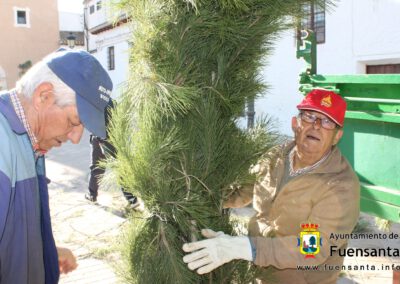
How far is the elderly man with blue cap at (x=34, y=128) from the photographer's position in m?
1.20

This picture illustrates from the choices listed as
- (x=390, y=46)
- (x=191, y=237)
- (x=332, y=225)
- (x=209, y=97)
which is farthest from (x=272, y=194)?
(x=390, y=46)

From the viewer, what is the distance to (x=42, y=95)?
4.23 feet

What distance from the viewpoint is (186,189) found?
4.89 ft

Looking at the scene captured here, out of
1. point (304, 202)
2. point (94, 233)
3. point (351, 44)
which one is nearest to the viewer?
point (304, 202)

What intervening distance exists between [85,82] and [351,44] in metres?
8.22

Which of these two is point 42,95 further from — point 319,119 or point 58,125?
point 319,119

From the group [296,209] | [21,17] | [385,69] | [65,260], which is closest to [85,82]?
[65,260]

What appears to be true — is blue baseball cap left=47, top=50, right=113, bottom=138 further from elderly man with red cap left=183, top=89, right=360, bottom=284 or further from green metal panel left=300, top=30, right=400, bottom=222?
green metal panel left=300, top=30, right=400, bottom=222

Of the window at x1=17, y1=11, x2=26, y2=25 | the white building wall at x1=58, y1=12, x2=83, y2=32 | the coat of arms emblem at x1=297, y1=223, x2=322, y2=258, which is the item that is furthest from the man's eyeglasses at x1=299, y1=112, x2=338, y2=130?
the white building wall at x1=58, y1=12, x2=83, y2=32

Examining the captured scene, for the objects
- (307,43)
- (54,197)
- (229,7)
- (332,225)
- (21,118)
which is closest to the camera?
(21,118)

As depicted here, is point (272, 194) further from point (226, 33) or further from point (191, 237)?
point (226, 33)

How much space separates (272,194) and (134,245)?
809 mm

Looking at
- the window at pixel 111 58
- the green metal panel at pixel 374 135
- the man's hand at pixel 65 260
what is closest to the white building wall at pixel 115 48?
the window at pixel 111 58

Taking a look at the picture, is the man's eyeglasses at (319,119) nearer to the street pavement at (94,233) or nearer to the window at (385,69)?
the street pavement at (94,233)
